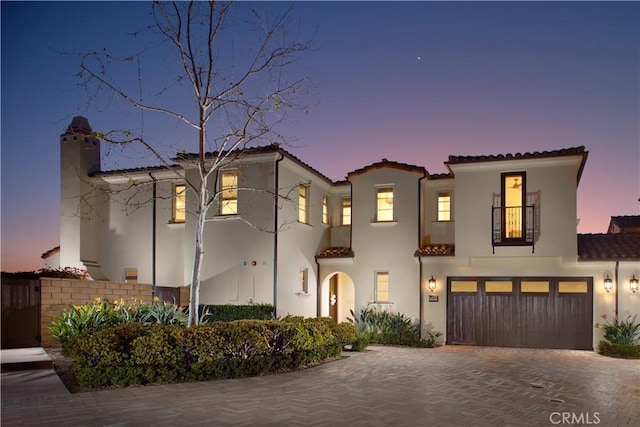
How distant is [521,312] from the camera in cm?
1672

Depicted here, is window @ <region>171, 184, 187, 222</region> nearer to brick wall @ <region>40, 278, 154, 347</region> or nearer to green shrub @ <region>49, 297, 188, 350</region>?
brick wall @ <region>40, 278, 154, 347</region>

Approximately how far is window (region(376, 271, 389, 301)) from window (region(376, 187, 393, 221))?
6.47ft

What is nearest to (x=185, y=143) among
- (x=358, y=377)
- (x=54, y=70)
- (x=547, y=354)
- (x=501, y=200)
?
(x=54, y=70)

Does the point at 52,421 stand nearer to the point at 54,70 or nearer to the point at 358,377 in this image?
the point at 358,377

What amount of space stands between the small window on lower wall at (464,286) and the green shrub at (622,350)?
407cm

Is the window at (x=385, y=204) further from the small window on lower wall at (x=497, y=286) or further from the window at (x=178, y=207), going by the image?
the window at (x=178, y=207)

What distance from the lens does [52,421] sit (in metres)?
6.36

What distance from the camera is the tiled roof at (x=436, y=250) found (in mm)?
17344

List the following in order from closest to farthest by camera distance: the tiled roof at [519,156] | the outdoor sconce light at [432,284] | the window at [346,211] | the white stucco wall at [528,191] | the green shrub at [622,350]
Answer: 1. the green shrub at [622,350]
2. the tiled roof at [519,156]
3. the white stucco wall at [528,191]
4. the outdoor sconce light at [432,284]
5. the window at [346,211]

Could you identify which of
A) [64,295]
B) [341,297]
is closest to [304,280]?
[341,297]

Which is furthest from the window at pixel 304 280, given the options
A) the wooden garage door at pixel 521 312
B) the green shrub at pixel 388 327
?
the wooden garage door at pixel 521 312

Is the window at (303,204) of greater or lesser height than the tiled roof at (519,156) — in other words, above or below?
below

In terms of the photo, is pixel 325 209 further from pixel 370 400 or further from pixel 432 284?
pixel 370 400

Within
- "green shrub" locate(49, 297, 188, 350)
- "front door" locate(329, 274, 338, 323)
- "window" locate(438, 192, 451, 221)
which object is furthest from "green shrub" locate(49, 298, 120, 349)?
"window" locate(438, 192, 451, 221)
